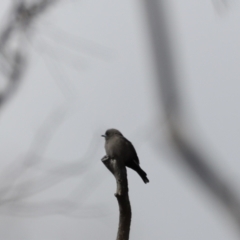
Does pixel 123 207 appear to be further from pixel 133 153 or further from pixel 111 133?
pixel 111 133

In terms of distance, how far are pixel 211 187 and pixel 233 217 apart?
9cm

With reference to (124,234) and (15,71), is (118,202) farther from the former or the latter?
(15,71)

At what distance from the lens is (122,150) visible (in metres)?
4.19

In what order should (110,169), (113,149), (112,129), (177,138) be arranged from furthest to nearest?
(112,129)
(113,149)
(110,169)
(177,138)

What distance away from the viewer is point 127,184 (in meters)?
3.49

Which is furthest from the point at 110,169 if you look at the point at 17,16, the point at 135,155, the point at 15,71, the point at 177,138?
the point at 177,138

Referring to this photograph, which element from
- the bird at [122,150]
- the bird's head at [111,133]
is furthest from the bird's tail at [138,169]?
the bird's head at [111,133]

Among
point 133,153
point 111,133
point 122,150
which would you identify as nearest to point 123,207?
point 122,150

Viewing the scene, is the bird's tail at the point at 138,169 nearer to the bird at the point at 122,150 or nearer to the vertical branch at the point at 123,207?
the bird at the point at 122,150

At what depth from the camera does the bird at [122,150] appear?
161 inches

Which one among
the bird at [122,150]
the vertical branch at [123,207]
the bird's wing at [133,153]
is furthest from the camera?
the bird's wing at [133,153]

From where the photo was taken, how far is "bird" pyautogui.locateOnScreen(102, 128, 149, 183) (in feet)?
13.4

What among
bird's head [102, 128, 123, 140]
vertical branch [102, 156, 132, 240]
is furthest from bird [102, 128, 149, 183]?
vertical branch [102, 156, 132, 240]

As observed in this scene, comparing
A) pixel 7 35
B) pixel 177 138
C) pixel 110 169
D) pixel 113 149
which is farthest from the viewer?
pixel 113 149
